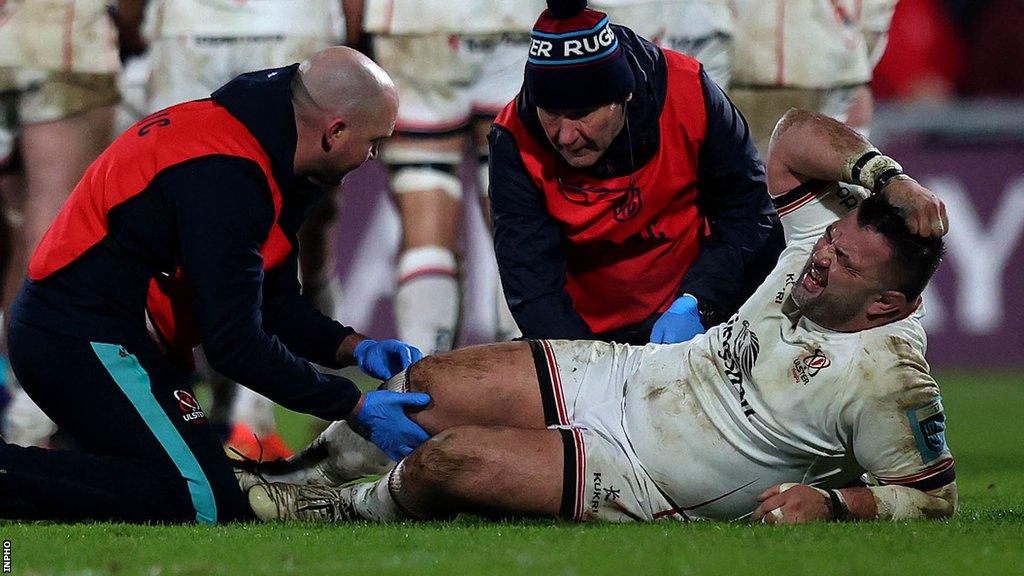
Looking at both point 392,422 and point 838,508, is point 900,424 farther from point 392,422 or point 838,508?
point 392,422

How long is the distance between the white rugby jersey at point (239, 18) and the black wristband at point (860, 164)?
3.10 m

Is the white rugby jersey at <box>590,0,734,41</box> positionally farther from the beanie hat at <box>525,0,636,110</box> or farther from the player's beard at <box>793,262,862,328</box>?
the player's beard at <box>793,262,862,328</box>

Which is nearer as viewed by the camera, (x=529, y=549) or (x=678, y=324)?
(x=529, y=549)

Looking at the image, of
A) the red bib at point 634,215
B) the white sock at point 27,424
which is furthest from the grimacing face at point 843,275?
the white sock at point 27,424

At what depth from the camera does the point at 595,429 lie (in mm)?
4496

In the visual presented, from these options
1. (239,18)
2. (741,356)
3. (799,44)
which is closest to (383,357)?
(741,356)

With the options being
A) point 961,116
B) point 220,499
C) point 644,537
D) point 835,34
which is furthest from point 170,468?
point 961,116

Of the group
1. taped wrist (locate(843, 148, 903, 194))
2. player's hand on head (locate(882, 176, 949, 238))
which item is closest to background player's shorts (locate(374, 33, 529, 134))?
taped wrist (locate(843, 148, 903, 194))

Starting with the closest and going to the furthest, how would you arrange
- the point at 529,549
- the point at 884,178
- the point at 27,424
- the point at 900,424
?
the point at 529,549
the point at 900,424
the point at 884,178
the point at 27,424

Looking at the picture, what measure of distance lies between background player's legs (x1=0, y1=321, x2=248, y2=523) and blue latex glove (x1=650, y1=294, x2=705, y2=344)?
52.2 inches

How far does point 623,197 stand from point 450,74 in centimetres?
191

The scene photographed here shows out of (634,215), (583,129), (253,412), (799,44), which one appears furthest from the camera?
(799,44)

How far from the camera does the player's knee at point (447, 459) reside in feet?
13.9

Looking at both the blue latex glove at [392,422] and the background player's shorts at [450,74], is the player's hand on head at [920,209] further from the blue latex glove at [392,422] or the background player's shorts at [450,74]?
the background player's shorts at [450,74]
